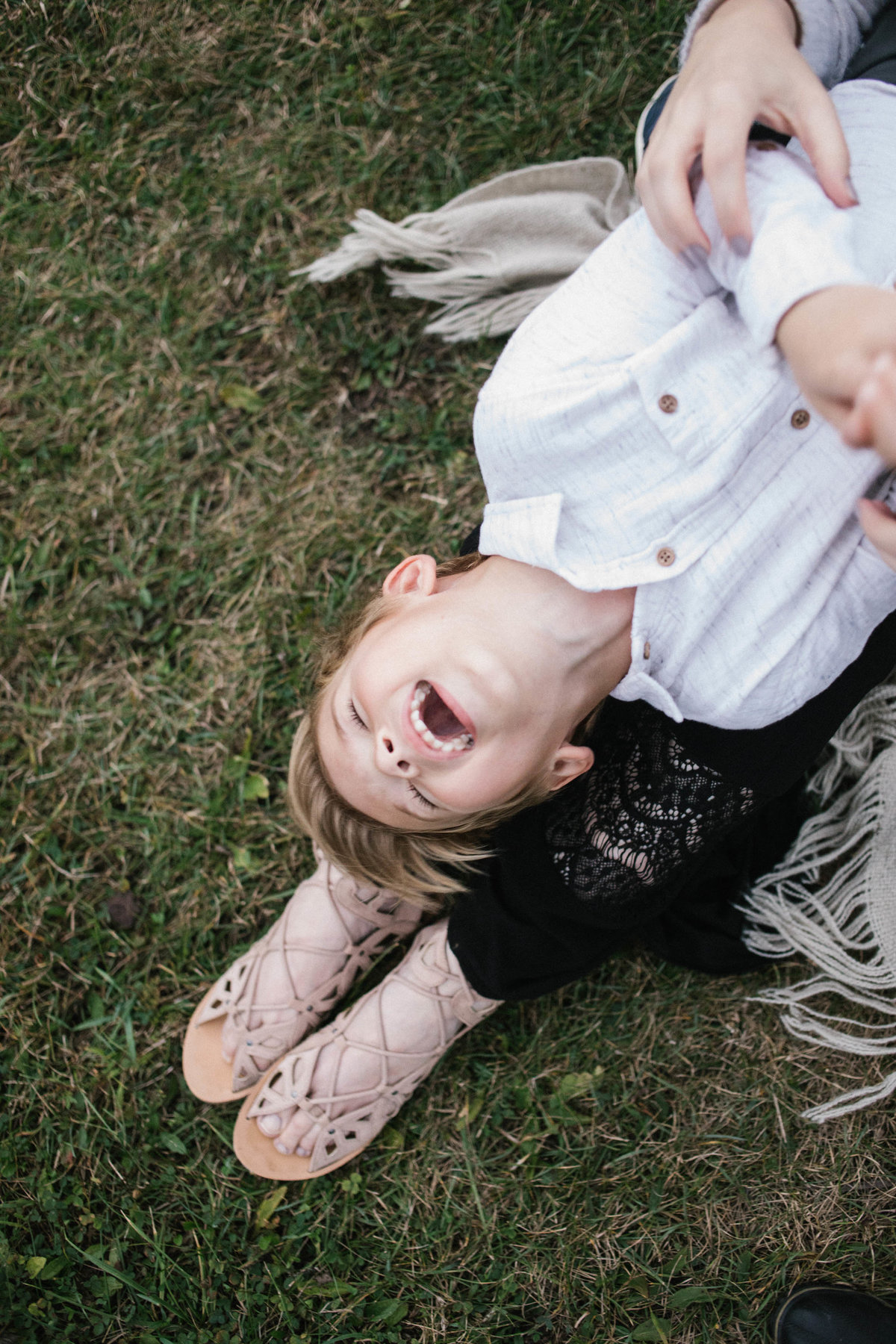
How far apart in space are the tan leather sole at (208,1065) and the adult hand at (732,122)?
188 cm

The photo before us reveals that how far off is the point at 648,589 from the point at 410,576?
1.43ft

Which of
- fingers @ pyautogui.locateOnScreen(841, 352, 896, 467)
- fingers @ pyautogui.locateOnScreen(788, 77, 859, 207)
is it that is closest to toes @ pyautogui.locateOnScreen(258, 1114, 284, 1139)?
fingers @ pyautogui.locateOnScreen(841, 352, 896, 467)

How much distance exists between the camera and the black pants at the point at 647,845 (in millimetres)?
1696

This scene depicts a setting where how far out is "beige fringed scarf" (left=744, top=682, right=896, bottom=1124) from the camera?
1.92 m

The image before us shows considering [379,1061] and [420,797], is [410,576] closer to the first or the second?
[420,797]

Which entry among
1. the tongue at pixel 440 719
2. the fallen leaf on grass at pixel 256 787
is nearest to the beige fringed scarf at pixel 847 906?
the tongue at pixel 440 719

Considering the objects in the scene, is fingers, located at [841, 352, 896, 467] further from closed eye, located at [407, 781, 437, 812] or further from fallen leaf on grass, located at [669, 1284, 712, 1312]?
fallen leaf on grass, located at [669, 1284, 712, 1312]

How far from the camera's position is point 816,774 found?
6.79 ft

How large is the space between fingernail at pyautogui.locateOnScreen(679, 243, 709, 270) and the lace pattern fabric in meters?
0.80

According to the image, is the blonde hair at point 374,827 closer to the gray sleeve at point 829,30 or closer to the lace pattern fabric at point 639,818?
the lace pattern fabric at point 639,818

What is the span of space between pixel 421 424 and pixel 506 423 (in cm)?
87

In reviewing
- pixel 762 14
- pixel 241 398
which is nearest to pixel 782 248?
pixel 762 14

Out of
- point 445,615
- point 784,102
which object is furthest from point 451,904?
point 784,102

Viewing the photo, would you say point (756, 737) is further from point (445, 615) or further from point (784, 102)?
point (784, 102)
